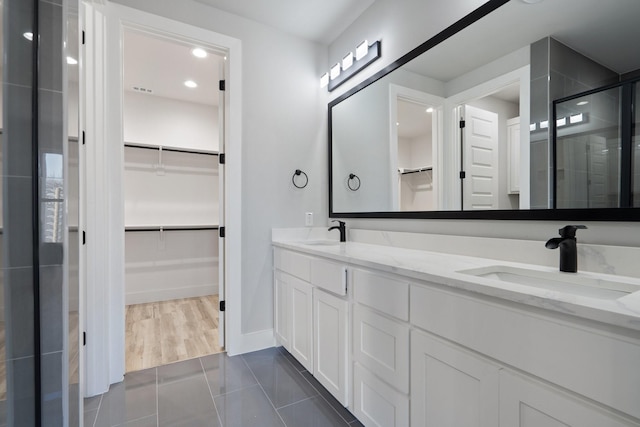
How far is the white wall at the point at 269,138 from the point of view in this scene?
234 cm

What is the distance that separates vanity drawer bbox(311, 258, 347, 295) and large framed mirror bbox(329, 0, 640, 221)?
0.65m

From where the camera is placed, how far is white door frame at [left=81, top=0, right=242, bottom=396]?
70.7 inches

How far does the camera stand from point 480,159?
1493 millimetres

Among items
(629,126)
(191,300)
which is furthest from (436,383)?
(191,300)

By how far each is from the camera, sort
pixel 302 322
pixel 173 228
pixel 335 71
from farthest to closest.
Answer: pixel 173 228 < pixel 335 71 < pixel 302 322

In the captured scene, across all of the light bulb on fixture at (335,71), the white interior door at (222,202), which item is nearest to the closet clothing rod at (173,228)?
the white interior door at (222,202)

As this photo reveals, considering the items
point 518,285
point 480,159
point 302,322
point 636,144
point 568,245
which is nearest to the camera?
point 518,285

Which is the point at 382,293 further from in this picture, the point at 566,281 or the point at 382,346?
the point at 566,281

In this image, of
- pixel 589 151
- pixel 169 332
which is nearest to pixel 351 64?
pixel 589 151

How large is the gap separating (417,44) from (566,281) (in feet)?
5.08

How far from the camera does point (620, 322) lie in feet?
2.06

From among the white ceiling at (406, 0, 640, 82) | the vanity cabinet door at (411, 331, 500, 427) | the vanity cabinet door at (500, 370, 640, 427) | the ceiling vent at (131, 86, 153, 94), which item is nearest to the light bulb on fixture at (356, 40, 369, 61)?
the white ceiling at (406, 0, 640, 82)

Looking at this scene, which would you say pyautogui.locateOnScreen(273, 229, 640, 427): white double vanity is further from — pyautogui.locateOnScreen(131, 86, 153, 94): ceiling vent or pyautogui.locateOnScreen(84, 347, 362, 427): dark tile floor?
pyautogui.locateOnScreen(131, 86, 153, 94): ceiling vent

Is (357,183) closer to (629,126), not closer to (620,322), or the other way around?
(629,126)
